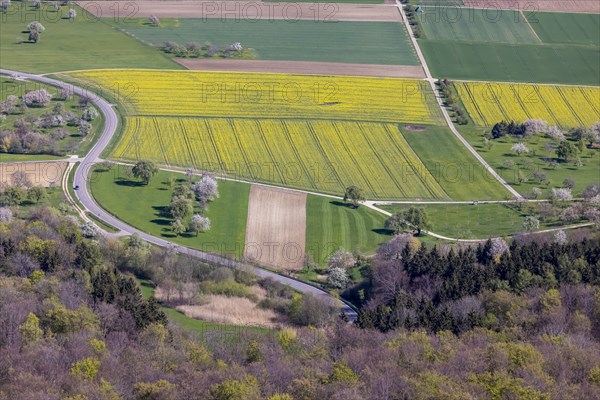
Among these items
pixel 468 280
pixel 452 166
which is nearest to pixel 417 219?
pixel 468 280

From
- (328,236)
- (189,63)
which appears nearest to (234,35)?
(189,63)

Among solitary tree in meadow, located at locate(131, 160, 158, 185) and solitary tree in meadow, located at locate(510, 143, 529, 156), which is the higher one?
solitary tree in meadow, located at locate(510, 143, 529, 156)

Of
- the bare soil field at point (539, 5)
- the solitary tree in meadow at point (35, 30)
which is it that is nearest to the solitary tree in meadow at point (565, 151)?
the bare soil field at point (539, 5)

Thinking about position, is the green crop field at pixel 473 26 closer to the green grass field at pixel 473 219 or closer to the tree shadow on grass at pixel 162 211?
the green grass field at pixel 473 219

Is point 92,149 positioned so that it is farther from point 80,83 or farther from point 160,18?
point 160,18

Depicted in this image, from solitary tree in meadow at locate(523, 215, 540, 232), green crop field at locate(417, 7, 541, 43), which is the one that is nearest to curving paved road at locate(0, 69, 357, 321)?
solitary tree in meadow at locate(523, 215, 540, 232)

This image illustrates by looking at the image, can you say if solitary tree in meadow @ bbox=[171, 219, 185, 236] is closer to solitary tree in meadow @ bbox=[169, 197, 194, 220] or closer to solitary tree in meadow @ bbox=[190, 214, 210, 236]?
solitary tree in meadow @ bbox=[190, 214, 210, 236]

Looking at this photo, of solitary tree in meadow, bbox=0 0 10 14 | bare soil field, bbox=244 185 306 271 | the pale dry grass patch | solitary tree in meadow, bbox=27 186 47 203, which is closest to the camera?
the pale dry grass patch

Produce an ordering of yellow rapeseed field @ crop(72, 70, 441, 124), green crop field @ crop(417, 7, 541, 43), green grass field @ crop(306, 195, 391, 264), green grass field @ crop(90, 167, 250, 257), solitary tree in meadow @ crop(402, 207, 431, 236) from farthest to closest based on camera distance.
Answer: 1. green crop field @ crop(417, 7, 541, 43)
2. yellow rapeseed field @ crop(72, 70, 441, 124)
3. solitary tree in meadow @ crop(402, 207, 431, 236)
4. green grass field @ crop(90, 167, 250, 257)
5. green grass field @ crop(306, 195, 391, 264)
